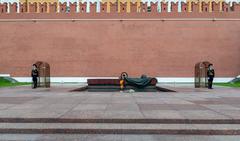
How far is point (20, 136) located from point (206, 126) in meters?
3.03

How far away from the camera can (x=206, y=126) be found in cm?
633

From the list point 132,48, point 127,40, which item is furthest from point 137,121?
point 127,40

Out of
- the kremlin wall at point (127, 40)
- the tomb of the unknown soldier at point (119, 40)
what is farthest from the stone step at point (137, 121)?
the kremlin wall at point (127, 40)

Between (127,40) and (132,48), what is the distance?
58 centimetres

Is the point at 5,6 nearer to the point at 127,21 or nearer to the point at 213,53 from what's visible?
the point at 127,21

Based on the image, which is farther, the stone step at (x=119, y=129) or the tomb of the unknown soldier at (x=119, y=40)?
the tomb of the unknown soldier at (x=119, y=40)

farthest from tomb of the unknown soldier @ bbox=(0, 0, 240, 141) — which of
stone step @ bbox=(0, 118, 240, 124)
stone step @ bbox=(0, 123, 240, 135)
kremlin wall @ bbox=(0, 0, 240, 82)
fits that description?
stone step @ bbox=(0, 123, 240, 135)

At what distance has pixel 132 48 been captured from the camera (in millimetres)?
23156

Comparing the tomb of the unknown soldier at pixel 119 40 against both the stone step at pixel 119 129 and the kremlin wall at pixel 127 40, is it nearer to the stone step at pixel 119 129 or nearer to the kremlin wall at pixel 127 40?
the kremlin wall at pixel 127 40

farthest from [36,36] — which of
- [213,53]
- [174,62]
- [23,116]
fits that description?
[23,116]

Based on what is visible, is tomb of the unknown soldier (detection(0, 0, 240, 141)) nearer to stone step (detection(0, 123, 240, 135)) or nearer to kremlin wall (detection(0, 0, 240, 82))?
kremlin wall (detection(0, 0, 240, 82))

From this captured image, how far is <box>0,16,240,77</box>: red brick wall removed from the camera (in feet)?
75.7

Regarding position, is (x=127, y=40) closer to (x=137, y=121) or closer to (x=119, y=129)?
(x=137, y=121)

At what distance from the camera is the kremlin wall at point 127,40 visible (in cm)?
2306
